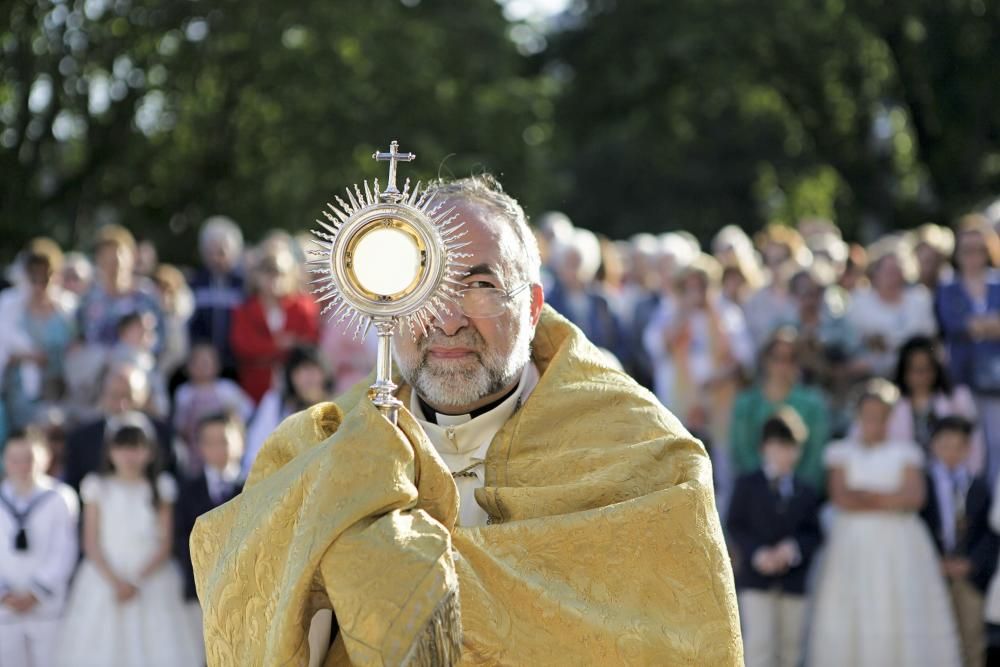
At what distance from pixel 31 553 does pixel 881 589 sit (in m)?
4.65

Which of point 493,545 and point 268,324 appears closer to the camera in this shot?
point 493,545

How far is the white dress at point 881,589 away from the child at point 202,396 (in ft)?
12.2

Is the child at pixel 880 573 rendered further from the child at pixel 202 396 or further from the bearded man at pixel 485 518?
the bearded man at pixel 485 518

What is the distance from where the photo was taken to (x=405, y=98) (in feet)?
83.9

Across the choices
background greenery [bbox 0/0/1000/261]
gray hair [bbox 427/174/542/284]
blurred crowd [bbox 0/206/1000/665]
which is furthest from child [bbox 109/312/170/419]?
background greenery [bbox 0/0/1000/261]

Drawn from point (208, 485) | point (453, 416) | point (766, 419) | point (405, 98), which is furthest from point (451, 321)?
point (405, 98)

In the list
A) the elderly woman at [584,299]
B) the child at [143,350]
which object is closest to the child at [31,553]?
the child at [143,350]

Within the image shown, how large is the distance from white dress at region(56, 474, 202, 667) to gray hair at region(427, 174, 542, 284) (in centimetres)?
567

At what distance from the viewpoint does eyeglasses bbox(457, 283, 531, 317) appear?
4238 millimetres

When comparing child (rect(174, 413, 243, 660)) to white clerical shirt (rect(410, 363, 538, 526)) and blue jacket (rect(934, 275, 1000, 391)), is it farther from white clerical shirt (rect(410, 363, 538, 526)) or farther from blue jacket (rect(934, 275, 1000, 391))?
white clerical shirt (rect(410, 363, 538, 526))

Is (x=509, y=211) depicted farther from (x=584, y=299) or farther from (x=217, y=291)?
(x=217, y=291)

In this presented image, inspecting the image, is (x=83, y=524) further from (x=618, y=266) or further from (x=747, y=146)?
(x=747, y=146)

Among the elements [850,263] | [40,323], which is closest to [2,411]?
[40,323]

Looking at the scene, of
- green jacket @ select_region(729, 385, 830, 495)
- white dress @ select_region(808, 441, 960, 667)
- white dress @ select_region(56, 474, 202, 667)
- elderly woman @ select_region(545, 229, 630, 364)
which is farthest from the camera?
elderly woman @ select_region(545, 229, 630, 364)
